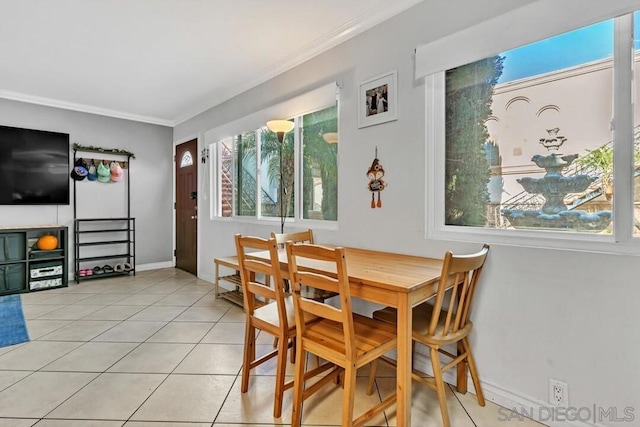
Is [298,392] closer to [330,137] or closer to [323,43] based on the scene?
[330,137]

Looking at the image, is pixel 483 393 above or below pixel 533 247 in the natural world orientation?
below

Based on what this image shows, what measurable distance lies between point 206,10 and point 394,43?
1340 millimetres

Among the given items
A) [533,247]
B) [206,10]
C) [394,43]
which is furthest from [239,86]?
[533,247]

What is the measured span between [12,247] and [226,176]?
2605 mm

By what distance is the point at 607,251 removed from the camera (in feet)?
4.80

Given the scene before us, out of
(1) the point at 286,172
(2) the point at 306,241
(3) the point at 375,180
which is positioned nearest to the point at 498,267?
(3) the point at 375,180

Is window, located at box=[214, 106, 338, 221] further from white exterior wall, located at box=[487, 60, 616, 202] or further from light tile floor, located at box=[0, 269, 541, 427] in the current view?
white exterior wall, located at box=[487, 60, 616, 202]

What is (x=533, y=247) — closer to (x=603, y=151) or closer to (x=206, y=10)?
(x=603, y=151)

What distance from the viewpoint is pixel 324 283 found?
4.79ft

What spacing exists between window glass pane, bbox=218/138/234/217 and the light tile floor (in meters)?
1.46

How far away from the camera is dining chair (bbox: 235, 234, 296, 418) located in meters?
1.69

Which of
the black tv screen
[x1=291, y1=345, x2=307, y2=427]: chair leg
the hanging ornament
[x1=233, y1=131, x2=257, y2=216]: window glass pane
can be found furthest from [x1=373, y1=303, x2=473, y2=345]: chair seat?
the black tv screen

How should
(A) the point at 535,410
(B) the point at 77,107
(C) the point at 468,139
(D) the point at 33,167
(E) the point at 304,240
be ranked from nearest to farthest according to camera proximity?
(A) the point at 535,410 → (C) the point at 468,139 → (E) the point at 304,240 → (D) the point at 33,167 → (B) the point at 77,107

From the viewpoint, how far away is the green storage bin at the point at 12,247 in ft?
12.5
